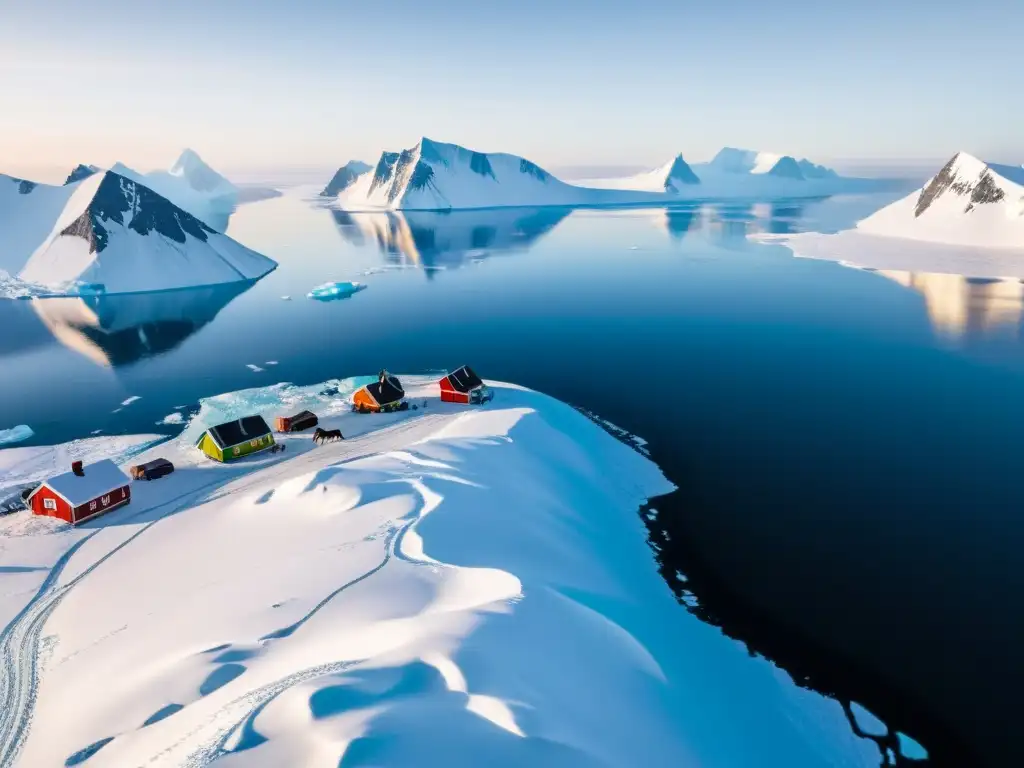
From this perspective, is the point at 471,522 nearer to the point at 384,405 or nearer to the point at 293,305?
the point at 384,405

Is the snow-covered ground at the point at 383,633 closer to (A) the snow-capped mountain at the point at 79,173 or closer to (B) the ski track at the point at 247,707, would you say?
(B) the ski track at the point at 247,707

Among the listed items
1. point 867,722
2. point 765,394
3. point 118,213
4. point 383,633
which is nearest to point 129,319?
point 118,213

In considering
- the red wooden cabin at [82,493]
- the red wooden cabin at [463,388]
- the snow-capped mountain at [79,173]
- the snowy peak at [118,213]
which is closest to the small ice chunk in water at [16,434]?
the red wooden cabin at [82,493]

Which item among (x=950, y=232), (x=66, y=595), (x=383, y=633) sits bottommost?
(x=950, y=232)

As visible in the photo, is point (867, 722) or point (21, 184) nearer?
point (867, 722)

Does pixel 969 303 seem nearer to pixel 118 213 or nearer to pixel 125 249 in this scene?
pixel 125 249

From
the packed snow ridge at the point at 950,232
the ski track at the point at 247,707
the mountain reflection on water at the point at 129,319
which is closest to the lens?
the ski track at the point at 247,707

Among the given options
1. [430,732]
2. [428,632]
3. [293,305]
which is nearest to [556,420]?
[428,632]
